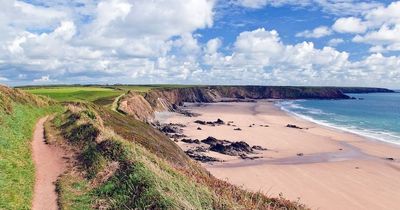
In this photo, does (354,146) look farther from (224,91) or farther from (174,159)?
(224,91)

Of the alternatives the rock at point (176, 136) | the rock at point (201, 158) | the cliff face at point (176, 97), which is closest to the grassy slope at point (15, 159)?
the rock at point (201, 158)

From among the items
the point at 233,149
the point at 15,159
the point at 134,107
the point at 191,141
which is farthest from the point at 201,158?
the point at 134,107

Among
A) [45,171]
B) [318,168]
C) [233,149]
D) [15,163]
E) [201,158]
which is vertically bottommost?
[318,168]

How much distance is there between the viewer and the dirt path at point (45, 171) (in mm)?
12609

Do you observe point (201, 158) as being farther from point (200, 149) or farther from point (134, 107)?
point (134, 107)

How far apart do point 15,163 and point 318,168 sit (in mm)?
30985

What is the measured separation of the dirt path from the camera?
12.6 meters

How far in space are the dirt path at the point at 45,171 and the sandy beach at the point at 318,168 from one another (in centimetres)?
1078

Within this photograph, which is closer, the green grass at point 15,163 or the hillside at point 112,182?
the hillside at point 112,182

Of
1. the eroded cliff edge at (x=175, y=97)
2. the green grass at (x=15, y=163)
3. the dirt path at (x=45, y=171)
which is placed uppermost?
the green grass at (x=15, y=163)

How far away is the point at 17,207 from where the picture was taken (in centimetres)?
1147

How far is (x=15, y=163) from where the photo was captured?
15711 millimetres

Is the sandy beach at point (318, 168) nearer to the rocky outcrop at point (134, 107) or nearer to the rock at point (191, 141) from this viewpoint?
the rock at point (191, 141)

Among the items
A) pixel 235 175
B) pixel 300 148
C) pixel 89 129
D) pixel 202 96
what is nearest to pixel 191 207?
pixel 89 129
